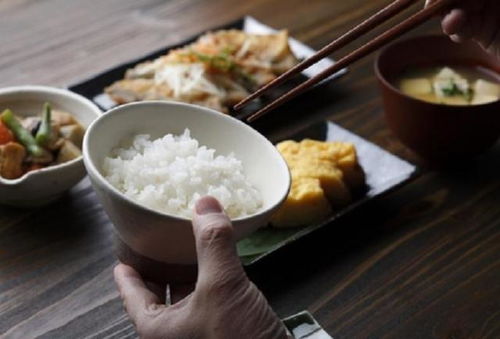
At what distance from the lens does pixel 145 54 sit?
7.21 feet

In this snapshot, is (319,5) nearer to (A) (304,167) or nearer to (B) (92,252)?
(A) (304,167)

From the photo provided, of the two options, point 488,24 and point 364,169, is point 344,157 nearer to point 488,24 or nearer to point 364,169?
point 364,169

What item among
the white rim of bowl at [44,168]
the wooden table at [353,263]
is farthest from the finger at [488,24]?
the white rim of bowl at [44,168]

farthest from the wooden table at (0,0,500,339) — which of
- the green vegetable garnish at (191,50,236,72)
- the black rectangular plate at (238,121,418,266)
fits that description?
the green vegetable garnish at (191,50,236,72)

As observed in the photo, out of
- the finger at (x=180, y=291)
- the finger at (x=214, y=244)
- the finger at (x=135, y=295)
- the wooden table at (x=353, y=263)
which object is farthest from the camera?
the wooden table at (x=353, y=263)

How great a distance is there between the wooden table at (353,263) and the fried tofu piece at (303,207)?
49mm

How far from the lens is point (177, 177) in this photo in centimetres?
116

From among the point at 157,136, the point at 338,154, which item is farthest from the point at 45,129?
the point at 338,154

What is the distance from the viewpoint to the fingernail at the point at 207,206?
3.38ft

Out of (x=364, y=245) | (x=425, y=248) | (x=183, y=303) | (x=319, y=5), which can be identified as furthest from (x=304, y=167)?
(x=319, y=5)

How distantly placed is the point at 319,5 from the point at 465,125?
40.4 inches

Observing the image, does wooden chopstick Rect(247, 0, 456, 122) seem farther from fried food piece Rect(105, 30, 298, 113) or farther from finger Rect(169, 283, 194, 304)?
fried food piece Rect(105, 30, 298, 113)

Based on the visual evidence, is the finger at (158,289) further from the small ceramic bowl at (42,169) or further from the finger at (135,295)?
the small ceramic bowl at (42,169)

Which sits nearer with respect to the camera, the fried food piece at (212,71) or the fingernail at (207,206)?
the fingernail at (207,206)
